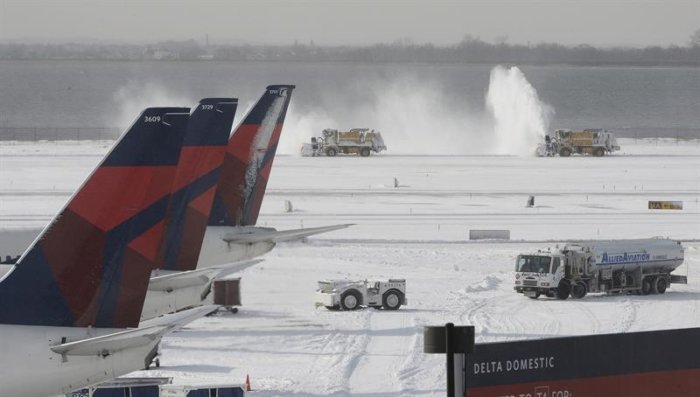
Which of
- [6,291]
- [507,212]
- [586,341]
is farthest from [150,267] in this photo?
[507,212]

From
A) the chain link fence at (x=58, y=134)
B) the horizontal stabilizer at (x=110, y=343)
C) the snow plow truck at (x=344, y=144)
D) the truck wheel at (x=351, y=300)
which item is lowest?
the truck wheel at (x=351, y=300)

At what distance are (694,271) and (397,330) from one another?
19902 millimetres

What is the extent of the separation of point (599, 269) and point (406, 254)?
36.5 ft

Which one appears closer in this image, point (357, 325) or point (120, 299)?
point (120, 299)

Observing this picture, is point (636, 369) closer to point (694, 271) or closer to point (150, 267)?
point (150, 267)

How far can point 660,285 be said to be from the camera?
51.6 m

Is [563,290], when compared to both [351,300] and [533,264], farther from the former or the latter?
[351,300]

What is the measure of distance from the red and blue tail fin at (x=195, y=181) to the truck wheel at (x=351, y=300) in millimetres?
15936

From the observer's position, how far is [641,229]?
67.2m

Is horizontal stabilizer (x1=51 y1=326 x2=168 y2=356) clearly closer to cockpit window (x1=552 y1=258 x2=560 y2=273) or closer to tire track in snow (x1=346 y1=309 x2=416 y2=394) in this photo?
tire track in snow (x1=346 y1=309 x2=416 y2=394)

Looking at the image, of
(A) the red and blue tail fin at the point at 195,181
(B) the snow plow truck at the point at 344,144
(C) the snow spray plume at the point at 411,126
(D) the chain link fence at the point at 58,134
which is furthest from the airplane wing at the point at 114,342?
(D) the chain link fence at the point at 58,134

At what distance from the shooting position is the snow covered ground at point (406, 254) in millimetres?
36312

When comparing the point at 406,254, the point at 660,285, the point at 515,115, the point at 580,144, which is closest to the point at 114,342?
the point at 660,285

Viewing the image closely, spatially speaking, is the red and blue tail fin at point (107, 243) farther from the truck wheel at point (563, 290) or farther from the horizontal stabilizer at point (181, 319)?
the truck wheel at point (563, 290)
